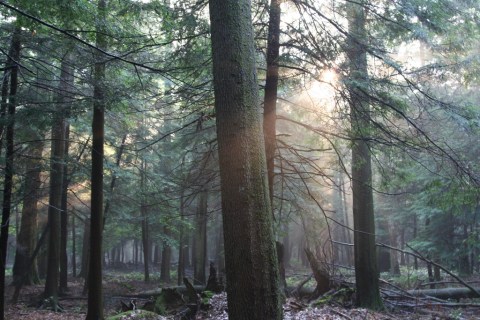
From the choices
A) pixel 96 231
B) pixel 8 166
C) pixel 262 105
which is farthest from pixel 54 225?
pixel 262 105

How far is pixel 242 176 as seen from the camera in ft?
12.0

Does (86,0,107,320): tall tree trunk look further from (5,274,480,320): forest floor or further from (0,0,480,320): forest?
(5,274,480,320): forest floor

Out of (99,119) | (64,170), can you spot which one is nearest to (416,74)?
(99,119)

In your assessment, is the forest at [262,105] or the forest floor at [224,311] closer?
the forest at [262,105]

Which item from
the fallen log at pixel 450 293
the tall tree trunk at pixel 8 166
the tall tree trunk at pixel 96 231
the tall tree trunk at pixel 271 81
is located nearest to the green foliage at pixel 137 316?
the tall tree trunk at pixel 96 231

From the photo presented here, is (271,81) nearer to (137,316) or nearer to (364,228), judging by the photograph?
(364,228)

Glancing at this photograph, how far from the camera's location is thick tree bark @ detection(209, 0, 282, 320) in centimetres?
351

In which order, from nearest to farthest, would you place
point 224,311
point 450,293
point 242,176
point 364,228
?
point 242,176 → point 224,311 → point 364,228 → point 450,293

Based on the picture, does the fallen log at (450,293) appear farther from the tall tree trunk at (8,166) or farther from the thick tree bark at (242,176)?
the tall tree trunk at (8,166)

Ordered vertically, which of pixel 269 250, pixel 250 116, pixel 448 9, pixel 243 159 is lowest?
pixel 269 250

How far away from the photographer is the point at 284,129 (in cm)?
1833

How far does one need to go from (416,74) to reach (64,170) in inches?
498

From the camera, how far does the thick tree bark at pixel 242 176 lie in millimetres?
3512

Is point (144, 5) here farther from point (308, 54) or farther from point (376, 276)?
point (376, 276)
